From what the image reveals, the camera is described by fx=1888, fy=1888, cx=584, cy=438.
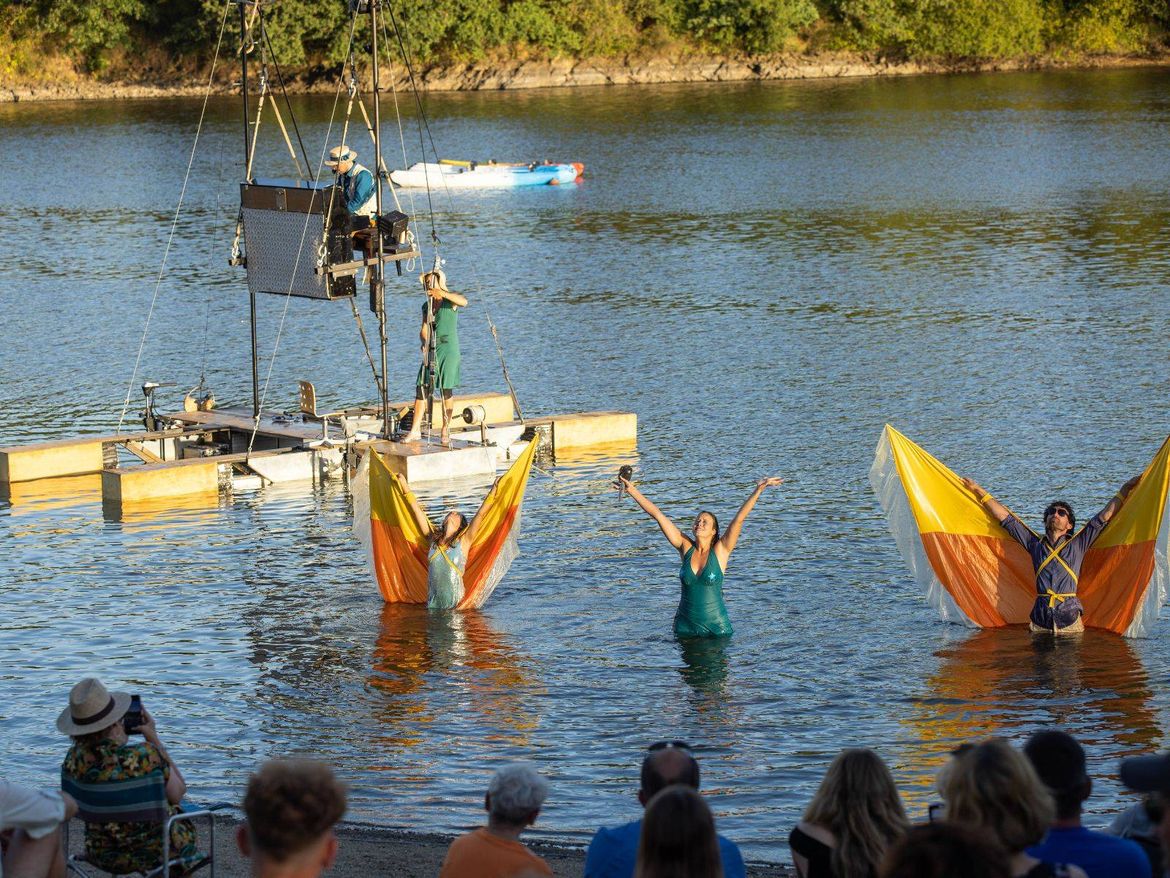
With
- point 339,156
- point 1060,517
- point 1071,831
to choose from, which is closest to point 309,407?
point 339,156

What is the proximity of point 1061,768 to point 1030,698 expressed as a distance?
7731 millimetres

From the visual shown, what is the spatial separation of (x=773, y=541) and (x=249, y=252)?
25.5ft

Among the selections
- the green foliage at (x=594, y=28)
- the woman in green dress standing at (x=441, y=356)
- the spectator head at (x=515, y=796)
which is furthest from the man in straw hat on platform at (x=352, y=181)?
the green foliage at (x=594, y=28)

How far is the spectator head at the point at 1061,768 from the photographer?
642 cm

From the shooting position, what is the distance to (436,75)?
93375mm

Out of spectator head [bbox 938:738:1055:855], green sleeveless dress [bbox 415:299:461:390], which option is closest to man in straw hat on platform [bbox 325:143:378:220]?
green sleeveless dress [bbox 415:299:461:390]

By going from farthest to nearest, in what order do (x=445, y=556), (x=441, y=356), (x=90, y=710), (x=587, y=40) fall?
(x=587, y=40) < (x=441, y=356) < (x=445, y=556) < (x=90, y=710)

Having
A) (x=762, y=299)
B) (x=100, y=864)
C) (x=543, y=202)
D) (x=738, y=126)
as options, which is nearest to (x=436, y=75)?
(x=738, y=126)

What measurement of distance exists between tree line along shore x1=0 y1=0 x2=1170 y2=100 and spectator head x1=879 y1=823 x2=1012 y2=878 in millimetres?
84103

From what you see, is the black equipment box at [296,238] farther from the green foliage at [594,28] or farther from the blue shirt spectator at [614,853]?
the green foliage at [594,28]

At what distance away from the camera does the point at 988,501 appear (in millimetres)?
15484

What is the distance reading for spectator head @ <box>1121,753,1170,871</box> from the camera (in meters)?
5.60

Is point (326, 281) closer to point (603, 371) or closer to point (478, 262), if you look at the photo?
point (603, 371)

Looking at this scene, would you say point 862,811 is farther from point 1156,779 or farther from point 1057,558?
point 1057,558
